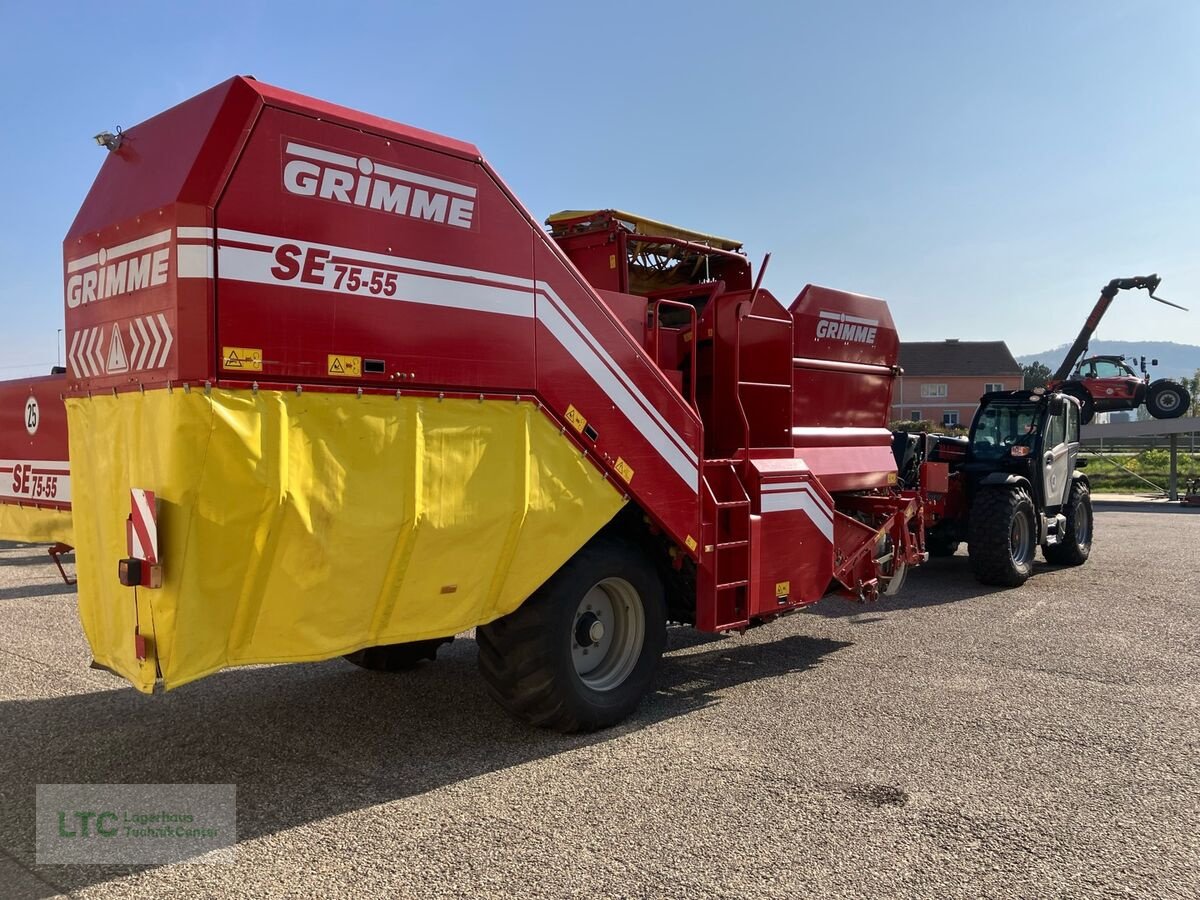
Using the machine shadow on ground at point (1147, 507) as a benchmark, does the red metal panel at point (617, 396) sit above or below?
above

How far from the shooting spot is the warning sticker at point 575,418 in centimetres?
484

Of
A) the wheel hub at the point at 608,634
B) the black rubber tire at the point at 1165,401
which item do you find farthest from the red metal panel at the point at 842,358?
the black rubber tire at the point at 1165,401

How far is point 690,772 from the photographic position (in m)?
4.58

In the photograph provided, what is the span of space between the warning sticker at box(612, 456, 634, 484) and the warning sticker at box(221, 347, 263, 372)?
2.06 metres

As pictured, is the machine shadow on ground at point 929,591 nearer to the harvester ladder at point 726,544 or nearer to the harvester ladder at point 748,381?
the harvester ladder at point 748,381

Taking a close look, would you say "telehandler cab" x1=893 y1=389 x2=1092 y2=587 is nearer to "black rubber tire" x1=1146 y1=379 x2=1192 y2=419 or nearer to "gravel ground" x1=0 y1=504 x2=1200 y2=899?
"gravel ground" x1=0 y1=504 x2=1200 y2=899

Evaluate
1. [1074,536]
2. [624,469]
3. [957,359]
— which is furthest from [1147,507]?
[957,359]

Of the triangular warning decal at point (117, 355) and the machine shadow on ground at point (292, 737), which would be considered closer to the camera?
the triangular warning decal at point (117, 355)

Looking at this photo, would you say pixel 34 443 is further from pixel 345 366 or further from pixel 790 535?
pixel 790 535

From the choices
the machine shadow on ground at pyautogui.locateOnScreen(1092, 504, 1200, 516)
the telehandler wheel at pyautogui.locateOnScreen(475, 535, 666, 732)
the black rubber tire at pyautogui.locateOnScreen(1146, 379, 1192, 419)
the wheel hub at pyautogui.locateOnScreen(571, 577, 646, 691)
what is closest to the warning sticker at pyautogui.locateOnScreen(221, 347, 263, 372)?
the telehandler wheel at pyautogui.locateOnScreen(475, 535, 666, 732)

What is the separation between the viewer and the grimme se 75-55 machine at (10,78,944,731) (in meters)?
3.65

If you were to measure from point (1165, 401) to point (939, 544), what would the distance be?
1970cm

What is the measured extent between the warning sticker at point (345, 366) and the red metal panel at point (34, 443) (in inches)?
88.4

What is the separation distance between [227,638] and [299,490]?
0.69 metres
